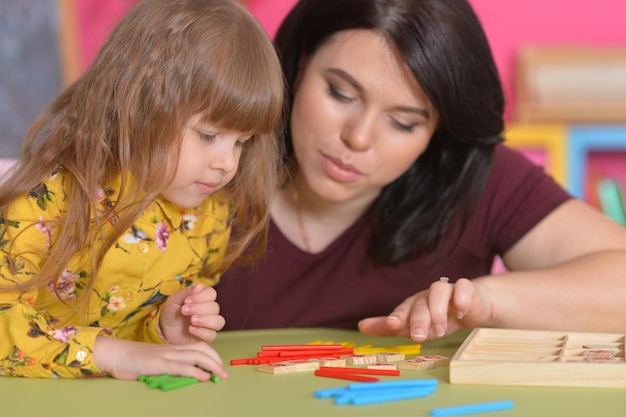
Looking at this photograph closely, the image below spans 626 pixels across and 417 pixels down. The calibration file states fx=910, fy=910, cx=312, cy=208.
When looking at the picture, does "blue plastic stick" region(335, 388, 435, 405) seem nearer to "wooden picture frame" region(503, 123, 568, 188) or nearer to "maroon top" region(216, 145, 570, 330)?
"maroon top" region(216, 145, 570, 330)

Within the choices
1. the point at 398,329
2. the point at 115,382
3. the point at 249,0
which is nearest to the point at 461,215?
the point at 398,329

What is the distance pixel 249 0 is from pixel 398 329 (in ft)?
8.54

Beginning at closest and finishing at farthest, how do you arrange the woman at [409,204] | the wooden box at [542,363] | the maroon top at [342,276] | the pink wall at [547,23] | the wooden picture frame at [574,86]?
1. the wooden box at [542,363]
2. the woman at [409,204]
3. the maroon top at [342,276]
4. the wooden picture frame at [574,86]
5. the pink wall at [547,23]

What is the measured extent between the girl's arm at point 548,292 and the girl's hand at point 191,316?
0.19m

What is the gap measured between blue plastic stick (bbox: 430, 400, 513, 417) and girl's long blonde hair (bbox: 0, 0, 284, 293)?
0.46 meters

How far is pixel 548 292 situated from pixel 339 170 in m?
0.35

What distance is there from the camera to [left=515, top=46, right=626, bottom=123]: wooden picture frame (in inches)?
128

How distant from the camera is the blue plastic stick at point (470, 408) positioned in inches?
32.6

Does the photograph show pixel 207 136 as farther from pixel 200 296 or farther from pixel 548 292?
pixel 548 292

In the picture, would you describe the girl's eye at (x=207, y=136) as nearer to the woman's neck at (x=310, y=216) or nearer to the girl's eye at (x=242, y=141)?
the girl's eye at (x=242, y=141)

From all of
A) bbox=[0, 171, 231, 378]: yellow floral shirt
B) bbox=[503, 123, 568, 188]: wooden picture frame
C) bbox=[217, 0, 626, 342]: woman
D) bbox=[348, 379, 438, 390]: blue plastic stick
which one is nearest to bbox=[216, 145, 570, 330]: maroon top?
bbox=[217, 0, 626, 342]: woman

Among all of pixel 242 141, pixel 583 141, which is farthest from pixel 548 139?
pixel 242 141

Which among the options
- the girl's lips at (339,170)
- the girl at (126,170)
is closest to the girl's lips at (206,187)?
the girl at (126,170)

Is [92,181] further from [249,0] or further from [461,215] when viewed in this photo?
[249,0]
